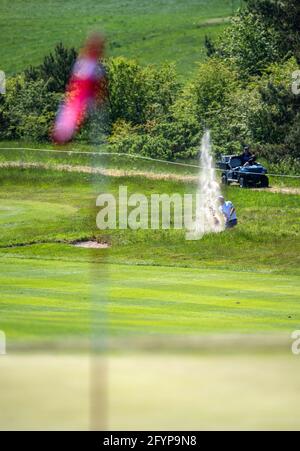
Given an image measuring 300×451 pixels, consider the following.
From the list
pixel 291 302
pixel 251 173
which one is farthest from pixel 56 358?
pixel 251 173

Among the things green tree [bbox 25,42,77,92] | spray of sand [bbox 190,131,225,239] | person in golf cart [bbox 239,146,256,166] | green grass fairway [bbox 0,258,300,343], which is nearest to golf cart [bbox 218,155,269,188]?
person in golf cart [bbox 239,146,256,166]

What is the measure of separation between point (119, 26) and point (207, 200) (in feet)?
290

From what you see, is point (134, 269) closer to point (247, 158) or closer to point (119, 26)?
point (247, 158)

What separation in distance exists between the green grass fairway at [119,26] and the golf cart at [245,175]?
2330 inches

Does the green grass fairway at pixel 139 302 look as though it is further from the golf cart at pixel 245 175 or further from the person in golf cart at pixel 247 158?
the person in golf cart at pixel 247 158

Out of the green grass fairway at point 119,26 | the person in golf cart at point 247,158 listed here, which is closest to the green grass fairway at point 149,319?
the person in golf cart at point 247,158

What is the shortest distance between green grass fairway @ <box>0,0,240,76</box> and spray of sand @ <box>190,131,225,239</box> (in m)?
48.3

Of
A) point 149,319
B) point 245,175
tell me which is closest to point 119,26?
point 245,175

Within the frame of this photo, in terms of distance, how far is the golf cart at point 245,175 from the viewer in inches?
2205

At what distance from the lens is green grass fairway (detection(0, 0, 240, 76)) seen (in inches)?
4870

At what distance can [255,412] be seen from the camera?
27.2 feet

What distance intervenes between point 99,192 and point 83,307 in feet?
124
